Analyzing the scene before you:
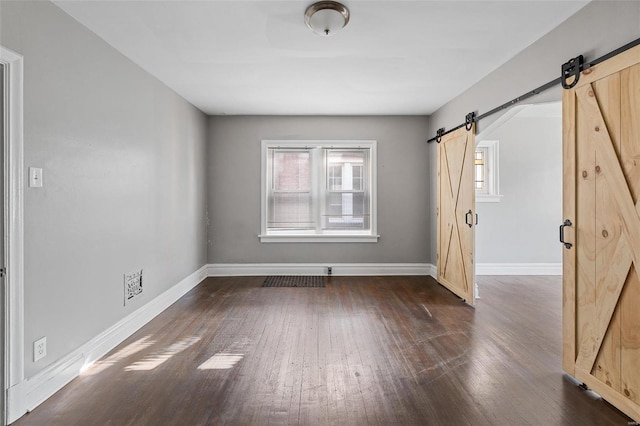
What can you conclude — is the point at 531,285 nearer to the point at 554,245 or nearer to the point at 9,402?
the point at 554,245

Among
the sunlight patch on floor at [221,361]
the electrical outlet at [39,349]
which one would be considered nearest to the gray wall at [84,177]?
the electrical outlet at [39,349]

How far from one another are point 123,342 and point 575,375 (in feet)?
11.8

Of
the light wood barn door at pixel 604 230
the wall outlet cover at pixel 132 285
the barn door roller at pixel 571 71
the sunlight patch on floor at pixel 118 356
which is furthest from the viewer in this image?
the wall outlet cover at pixel 132 285

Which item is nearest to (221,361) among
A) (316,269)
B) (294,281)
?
(294,281)

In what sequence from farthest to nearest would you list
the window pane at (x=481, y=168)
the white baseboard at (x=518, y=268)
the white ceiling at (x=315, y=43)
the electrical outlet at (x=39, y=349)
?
the window pane at (x=481, y=168), the white baseboard at (x=518, y=268), the white ceiling at (x=315, y=43), the electrical outlet at (x=39, y=349)

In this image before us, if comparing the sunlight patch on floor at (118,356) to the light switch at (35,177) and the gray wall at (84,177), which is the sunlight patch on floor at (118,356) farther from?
the light switch at (35,177)

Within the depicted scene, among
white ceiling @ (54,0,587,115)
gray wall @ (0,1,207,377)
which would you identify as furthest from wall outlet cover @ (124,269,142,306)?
white ceiling @ (54,0,587,115)

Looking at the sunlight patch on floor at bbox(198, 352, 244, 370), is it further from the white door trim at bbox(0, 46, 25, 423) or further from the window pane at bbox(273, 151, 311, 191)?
the window pane at bbox(273, 151, 311, 191)

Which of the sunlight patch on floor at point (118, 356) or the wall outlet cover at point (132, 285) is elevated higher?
the wall outlet cover at point (132, 285)

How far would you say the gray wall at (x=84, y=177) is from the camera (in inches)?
85.2

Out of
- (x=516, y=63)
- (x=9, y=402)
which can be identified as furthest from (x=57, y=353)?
(x=516, y=63)

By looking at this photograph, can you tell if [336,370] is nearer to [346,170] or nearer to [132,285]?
[132,285]

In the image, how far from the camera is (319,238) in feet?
18.5

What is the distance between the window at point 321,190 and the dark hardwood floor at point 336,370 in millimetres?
1783
